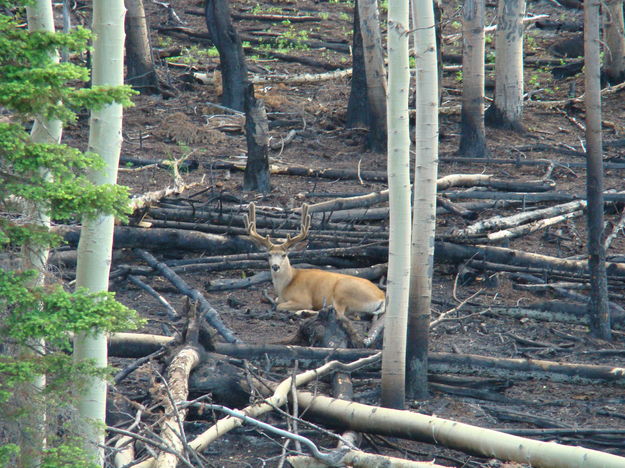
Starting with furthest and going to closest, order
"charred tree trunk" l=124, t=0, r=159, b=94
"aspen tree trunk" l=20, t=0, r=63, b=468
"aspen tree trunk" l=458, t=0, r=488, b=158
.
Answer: "charred tree trunk" l=124, t=0, r=159, b=94 → "aspen tree trunk" l=458, t=0, r=488, b=158 → "aspen tree trunk" l=20, t=0, r=63, b=468

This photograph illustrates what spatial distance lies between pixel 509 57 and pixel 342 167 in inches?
190

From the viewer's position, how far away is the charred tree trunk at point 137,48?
2011cm

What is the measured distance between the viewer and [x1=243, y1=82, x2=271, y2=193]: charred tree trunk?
14195 millimetres

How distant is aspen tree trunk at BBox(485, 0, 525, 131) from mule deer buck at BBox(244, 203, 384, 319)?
9003mm

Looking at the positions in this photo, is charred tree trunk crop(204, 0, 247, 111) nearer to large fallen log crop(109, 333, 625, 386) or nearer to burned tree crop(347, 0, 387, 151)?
burned tree crop(347, 0, 387, 151)

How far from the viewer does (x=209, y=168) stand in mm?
15914

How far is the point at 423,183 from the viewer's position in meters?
7.85

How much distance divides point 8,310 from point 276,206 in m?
9.03

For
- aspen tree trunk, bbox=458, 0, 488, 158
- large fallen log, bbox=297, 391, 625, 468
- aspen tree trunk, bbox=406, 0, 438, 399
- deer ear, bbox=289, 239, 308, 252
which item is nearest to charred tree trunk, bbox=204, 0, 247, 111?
aspen tree trunk, bbox=458, 0, 488, 158

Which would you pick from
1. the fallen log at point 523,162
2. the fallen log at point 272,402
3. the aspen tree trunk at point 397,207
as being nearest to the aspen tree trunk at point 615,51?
the fallen log at point 523,162

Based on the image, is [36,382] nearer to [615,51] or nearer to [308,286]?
[308,286]

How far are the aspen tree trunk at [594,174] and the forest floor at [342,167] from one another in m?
0.36

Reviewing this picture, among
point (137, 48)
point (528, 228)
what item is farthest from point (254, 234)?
point (137, 48)

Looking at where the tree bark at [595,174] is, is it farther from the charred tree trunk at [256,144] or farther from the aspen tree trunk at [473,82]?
the aspen tree trunk at [473,82]
